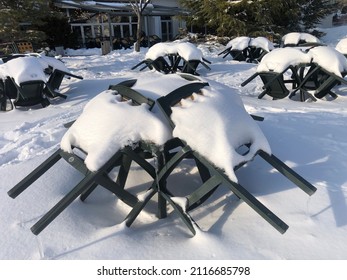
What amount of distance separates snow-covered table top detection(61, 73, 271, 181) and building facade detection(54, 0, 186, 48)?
722 inches

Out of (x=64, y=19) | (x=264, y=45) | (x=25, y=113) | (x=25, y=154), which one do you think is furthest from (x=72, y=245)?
Answer: (x=64, y=19)

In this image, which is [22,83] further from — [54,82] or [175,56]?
[175,56]

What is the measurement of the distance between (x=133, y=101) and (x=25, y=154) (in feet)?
6.83

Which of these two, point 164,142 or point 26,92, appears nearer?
point 164,142

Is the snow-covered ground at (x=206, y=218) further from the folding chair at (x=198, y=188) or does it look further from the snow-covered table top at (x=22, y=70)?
the snow-covered table top at (x=22, y=70)

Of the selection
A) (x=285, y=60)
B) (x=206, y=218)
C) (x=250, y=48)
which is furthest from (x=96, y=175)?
(x=250, y=48)

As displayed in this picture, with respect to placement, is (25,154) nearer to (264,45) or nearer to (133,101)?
(133,101)

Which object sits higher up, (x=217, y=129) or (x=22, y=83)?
(x=217, y=129)

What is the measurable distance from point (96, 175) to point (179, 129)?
2.39ft

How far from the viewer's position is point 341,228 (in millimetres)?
2422

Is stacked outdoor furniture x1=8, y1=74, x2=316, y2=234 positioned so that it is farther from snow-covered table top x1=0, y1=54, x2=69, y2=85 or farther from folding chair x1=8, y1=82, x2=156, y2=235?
snow-covered table top x1=0, y1=54, x2=69, y2=85

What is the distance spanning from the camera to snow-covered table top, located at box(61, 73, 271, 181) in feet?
8.20

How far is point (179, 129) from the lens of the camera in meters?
2.56

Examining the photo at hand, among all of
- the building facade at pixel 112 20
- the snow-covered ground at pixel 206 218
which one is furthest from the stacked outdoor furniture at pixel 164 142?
the building facade at pixel 112 20
